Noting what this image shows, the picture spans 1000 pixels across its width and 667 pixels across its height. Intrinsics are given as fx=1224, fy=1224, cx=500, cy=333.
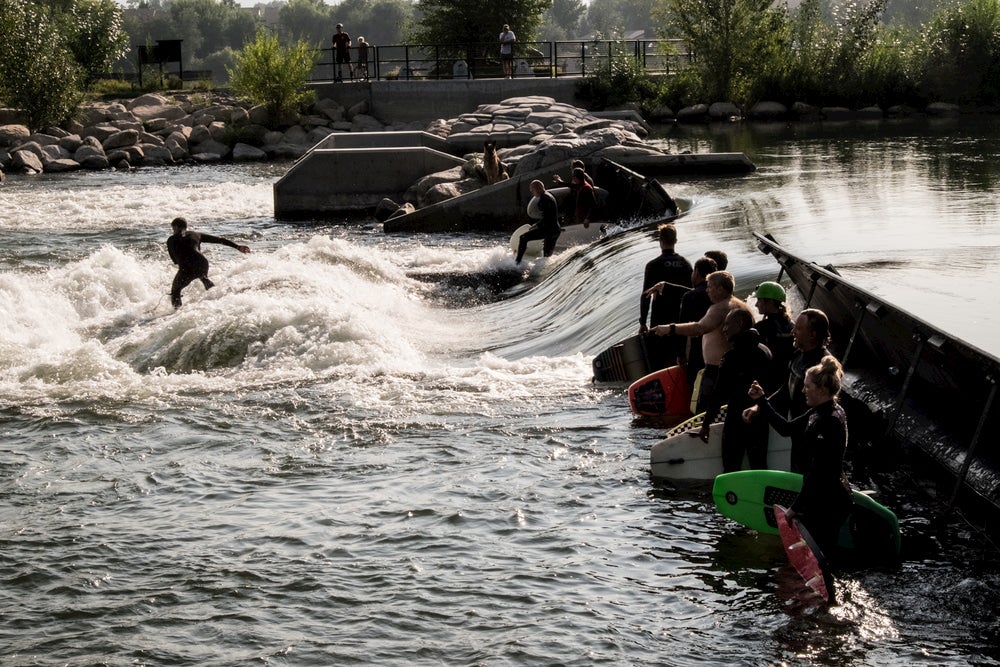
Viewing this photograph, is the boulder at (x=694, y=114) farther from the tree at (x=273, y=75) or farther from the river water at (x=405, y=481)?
the river water at (x=405, y=481)

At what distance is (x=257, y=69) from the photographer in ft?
154

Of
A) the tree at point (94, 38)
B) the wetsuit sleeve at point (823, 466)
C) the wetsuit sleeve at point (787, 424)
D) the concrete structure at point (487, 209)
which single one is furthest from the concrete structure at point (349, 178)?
the tree at point (94, 38)

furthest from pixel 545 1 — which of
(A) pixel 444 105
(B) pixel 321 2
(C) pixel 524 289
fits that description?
(B) pixel 321 2

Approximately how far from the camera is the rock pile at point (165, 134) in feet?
136

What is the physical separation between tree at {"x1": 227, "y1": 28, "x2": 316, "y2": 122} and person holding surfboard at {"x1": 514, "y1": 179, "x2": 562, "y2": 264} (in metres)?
27.6

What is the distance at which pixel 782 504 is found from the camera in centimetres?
914

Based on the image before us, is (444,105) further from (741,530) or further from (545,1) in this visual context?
(741,530)

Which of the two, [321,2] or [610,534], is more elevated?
[321,2]

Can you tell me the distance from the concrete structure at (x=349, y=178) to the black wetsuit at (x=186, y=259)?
1132cm

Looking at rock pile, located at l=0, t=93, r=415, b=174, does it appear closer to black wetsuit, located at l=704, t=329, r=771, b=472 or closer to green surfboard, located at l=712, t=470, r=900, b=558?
black wetsuit, located at l=704, t=329, r=771, b=472

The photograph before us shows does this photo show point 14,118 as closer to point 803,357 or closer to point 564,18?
point 803,357

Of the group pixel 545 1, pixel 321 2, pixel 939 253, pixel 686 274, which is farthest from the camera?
pixel 321 2

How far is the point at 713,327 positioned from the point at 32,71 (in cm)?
3914

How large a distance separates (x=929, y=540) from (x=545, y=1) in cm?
5234
